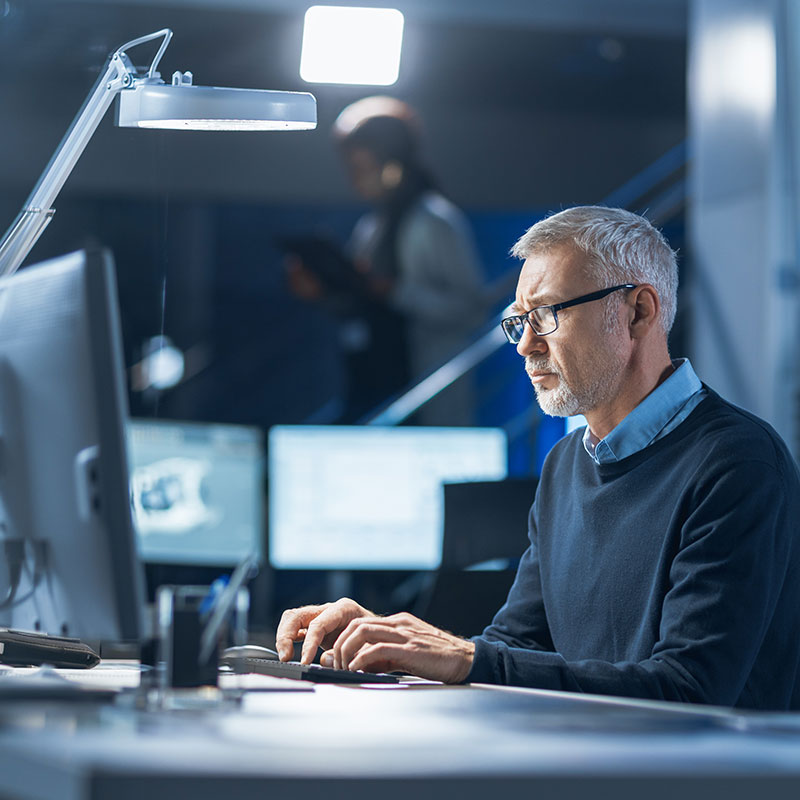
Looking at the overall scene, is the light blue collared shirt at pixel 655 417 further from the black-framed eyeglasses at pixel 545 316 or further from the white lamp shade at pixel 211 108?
the white lamp shade at pixel 211 108

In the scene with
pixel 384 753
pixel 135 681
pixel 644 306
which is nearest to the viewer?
pixel 384 753

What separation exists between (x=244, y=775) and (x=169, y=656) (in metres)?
0.47

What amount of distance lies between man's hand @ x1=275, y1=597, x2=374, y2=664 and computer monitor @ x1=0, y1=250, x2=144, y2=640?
52cm

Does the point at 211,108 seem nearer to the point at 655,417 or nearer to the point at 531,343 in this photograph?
the point at 531,343

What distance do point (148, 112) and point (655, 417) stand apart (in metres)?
0.89

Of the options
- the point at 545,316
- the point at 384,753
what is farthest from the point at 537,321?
the point at 384,753

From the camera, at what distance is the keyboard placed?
1.56m

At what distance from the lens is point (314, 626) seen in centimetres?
179

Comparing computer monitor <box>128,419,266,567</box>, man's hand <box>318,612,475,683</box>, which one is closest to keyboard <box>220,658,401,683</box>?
man's hand <box>318,612,475,683</box>

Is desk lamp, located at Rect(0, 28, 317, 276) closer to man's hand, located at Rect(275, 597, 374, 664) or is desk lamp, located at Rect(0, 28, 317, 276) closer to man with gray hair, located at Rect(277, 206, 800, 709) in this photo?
man with gray hair, located at Rect(277, 206, 800, 709)

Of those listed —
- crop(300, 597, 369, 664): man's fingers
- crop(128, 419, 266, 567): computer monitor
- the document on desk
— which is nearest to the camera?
the document on desk

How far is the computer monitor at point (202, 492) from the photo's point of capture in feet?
13.4

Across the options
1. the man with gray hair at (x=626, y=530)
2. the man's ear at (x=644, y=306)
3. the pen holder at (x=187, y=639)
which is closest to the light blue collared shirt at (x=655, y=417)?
the man with gray hair at (x=626, y=530)

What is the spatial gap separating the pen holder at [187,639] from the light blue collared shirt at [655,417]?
822mm
